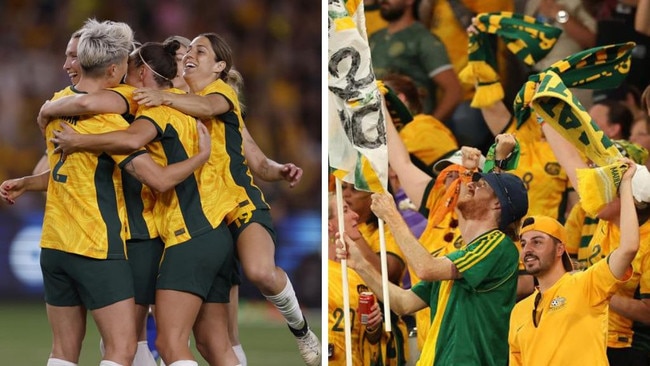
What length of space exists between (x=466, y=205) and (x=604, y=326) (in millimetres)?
862

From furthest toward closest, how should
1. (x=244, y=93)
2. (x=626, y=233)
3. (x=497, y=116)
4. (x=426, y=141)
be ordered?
(x=244, y=93)
(x=426, y=141)
(x=497, y=116)
(x=626, y=233)

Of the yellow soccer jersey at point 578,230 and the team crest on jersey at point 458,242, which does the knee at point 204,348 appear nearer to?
the team crest on jersey at point 458,242

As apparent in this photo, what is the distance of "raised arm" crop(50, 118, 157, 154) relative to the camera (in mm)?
5387

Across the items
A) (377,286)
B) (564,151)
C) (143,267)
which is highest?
(564,151)

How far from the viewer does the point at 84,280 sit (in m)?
5.35

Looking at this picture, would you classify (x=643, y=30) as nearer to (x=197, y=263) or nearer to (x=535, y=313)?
(x=535, y=313)

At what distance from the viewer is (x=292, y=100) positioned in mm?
12758

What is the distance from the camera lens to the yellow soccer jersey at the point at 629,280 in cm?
588

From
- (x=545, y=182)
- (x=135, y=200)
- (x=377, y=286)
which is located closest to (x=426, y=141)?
(x=545, y=182)

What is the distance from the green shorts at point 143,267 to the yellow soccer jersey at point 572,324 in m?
1.77

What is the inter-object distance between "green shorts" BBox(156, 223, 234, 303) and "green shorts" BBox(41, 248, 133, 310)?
0.19 m

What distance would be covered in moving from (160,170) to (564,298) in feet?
6.49

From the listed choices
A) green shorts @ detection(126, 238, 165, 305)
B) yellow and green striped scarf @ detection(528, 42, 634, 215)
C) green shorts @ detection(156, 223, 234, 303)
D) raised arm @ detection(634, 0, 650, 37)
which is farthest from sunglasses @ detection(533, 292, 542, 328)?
raised arm @ detection(634, 0, 650, 37)

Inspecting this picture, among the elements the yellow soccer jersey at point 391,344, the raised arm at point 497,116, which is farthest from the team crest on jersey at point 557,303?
the raised arm at point 497,116
